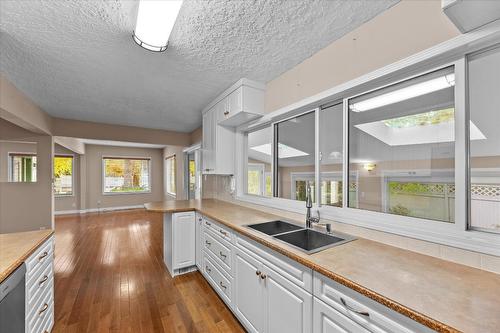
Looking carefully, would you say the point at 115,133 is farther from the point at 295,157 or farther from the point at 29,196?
the point at 295,157

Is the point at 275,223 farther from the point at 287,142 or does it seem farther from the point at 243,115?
the point at 243,115

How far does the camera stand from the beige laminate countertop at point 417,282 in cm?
70

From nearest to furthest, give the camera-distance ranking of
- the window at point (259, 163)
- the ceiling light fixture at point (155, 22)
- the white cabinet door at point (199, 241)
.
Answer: the ceiling light fixture at point (155, 22)
the white cabinet door at point (199, 241)
the window at point (259, 163)

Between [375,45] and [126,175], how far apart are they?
27.6 ft

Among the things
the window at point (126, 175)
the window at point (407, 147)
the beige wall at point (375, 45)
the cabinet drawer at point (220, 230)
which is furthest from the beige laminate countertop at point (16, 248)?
the window at point (126, 175)

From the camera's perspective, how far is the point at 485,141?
110cm

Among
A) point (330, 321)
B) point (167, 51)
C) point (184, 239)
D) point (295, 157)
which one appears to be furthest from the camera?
point (184, 239)

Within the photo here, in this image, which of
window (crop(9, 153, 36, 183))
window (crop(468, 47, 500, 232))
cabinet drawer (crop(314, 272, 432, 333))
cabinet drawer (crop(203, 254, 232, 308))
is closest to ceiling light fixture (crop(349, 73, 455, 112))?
window (crop(468, 47, 500, 232))

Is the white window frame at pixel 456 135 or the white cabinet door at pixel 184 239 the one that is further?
the white cabinet door at pixel 184 239

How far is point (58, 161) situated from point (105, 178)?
4.47ft

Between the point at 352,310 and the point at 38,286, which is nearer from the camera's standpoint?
the point at 352,310

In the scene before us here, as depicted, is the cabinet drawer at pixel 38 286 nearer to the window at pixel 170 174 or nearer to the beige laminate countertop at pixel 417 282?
the beige laminate countertop at pixel 417 282

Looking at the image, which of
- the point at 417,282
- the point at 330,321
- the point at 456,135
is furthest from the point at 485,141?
the point at 330,321

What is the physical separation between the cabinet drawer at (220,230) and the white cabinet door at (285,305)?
0.60 metres
